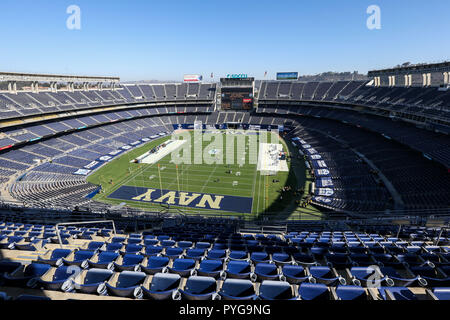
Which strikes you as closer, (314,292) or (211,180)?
(314,292)

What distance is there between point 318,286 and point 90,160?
4426 centimetres

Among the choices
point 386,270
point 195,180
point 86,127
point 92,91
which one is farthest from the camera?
point 92,91

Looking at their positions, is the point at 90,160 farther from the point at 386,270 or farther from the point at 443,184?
the point at 443,184

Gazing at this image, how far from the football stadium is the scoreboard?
33 centimetres

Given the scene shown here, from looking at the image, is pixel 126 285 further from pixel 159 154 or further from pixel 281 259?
pixel 159 154

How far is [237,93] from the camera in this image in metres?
73.6

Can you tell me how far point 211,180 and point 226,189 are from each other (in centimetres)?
384

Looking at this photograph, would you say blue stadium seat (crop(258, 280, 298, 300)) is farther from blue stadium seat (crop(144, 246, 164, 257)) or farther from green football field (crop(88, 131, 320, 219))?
green football field (crop(88, 131, 320, 219))

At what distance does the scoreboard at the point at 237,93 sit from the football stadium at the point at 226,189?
0.33 meters

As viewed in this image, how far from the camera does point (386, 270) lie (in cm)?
720

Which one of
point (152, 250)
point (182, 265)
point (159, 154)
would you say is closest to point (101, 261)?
point (152, 250)

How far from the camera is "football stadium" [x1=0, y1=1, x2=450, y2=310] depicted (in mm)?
6457

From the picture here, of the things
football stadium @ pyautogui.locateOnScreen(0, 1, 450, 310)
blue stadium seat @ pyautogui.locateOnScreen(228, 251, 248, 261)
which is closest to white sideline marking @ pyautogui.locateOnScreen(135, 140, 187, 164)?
football stadium @ pyautogui.locateOnScreen(0, 1, 450, 310)
